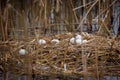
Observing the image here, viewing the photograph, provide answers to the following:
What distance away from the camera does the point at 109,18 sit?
2.82 meters

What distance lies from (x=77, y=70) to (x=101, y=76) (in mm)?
148

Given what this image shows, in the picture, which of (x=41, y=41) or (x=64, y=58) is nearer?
(x=64, y=58)

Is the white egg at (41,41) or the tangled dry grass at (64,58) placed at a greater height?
the white egg at (41,41)

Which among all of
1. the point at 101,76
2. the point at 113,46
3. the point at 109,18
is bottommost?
the point at 101,76

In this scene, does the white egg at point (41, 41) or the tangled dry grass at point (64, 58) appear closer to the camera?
the tangled dry grass at point (64, 58)

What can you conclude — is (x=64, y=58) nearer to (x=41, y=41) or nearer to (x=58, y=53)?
(x=58, y=53)

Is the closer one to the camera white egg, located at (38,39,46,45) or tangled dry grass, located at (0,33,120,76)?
tangled dry grass, located at (0,33,120,76)

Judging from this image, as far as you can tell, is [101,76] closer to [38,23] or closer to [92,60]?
[92,60]

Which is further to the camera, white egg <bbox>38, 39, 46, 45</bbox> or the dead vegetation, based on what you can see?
white egg <bbox>38, 39, 46, 45</bbox>

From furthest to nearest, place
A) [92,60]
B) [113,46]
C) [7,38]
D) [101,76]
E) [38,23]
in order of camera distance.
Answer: [38,23] → [7,38] → [113,46] → [92,60] → [101,76]

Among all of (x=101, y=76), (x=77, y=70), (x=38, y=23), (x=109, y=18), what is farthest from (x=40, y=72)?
(x=109, y=18)

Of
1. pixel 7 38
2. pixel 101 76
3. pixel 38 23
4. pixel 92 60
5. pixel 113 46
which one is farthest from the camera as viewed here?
pixel 38 23

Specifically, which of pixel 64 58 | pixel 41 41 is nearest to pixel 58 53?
pixel 64 58

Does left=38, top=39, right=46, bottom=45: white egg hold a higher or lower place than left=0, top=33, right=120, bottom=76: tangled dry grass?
higher
